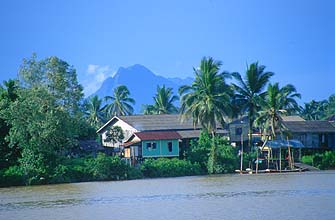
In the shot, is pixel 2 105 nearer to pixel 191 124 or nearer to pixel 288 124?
pixel 191 124

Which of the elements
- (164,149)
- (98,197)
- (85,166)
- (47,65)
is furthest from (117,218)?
(164,149)

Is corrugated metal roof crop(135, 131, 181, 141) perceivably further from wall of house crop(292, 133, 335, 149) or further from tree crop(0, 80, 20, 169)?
wall of house crop(292, 133, 335, 149)

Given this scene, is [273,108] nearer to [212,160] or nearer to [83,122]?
[212,160]

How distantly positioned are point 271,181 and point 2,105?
19.1 metres

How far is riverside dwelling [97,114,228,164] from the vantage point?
5156cm

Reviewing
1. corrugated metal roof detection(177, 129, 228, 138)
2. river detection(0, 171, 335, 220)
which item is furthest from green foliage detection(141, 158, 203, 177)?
river detection(0, 171, 335, 220)

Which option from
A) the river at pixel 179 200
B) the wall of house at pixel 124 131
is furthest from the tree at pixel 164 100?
the river at pixel 179 200

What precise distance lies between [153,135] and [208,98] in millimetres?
5734

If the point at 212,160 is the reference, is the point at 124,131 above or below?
above

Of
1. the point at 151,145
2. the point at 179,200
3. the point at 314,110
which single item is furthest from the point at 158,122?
the point at 314,110

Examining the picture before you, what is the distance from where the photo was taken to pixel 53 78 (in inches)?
1832

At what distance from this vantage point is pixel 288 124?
58.7m

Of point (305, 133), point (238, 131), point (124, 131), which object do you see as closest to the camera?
point (124, 131)

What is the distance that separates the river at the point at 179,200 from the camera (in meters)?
23.3
